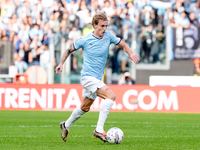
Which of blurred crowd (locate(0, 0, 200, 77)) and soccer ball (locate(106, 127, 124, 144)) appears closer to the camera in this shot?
soccer ball (locate(106, 127, 124, 144))

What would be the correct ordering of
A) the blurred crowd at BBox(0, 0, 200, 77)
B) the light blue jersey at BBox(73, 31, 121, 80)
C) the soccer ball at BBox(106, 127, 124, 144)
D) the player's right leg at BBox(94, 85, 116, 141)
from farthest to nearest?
1. the blurred crowd at BBox(0, 0, 200, 77)
2. the light blue jersey at BBox(73, 31, 121, 80)
3. the player's right leg at BBox(94, 85, 116, 141)
4. the soccer ball at BBox(106, 127, 124, 144)

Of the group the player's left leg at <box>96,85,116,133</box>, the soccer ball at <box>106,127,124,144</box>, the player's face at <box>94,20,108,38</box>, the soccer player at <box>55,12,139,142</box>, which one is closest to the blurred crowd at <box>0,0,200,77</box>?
the soccer player at <box>55,12,139,142</box>

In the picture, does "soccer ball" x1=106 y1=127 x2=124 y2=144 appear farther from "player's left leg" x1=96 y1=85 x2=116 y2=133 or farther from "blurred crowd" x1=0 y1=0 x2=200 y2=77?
"blurred crowd" x1=0 y1=0 x2=200 y2=77

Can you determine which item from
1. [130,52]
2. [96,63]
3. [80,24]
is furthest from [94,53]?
[80,24]

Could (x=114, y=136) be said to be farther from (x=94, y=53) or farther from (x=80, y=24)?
(x=80, y=24)

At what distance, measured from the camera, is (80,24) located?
62.7 ft

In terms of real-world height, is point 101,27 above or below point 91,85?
above

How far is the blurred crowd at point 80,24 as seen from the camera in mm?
18547

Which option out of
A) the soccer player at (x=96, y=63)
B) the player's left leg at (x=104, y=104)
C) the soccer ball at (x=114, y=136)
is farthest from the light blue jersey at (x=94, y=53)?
the soccer ball at (x=114, y=136)

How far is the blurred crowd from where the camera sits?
60.8 ft

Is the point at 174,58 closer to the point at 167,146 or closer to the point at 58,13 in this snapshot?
the point at 58,13

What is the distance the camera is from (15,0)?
763 inches

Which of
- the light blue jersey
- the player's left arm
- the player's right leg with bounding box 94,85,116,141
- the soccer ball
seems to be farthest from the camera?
the light blue jersey

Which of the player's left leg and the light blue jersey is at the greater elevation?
the light blue jersey
